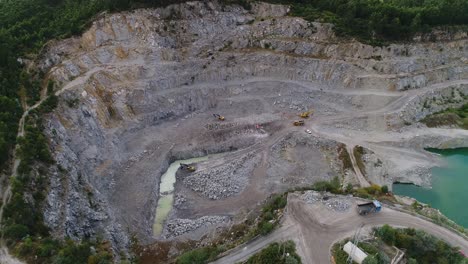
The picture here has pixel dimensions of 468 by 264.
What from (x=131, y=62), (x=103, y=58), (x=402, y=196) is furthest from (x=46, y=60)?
(x=402, y=196)

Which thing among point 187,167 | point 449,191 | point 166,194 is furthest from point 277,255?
point 449,191

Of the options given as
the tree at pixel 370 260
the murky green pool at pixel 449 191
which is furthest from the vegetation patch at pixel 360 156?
the tree at pixel 370 260

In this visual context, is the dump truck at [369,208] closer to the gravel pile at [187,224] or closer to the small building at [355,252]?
the small building at [355,252]

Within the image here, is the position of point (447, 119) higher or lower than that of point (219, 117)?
higher

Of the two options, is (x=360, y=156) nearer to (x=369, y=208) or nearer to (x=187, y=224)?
(x=369, y=208)

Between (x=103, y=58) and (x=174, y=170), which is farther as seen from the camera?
(x=103, y=58)

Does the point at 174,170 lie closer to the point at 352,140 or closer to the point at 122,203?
the point at 122,203
